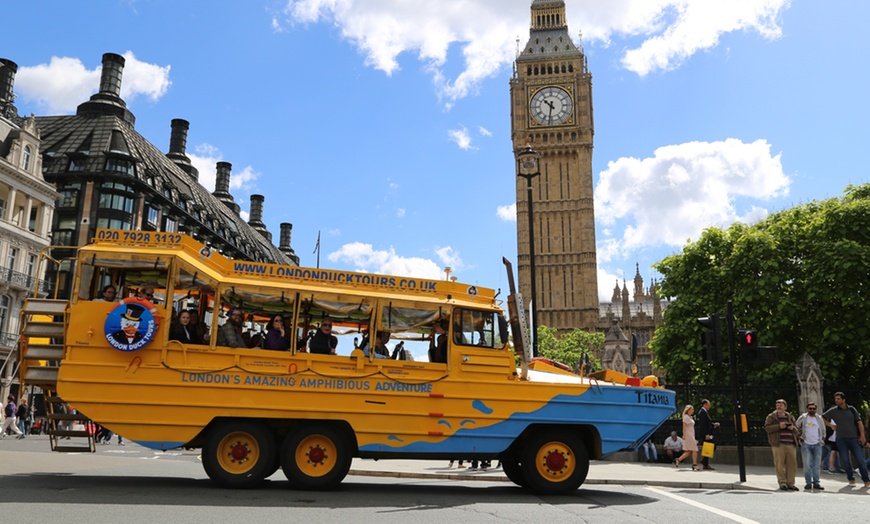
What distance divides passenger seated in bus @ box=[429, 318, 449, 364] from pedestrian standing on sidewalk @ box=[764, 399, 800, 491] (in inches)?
270

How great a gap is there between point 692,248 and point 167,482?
71.7 feet

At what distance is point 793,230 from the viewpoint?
25.6 meters

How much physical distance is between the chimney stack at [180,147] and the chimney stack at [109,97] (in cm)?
1359

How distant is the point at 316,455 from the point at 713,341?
344 inches

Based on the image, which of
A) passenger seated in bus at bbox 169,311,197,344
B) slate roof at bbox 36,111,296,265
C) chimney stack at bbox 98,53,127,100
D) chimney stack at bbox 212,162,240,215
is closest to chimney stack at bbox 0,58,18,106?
slate roof at bbox 36,111,296,265

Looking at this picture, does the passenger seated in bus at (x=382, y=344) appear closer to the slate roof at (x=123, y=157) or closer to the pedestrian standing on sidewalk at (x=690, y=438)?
the pedestrian standing on sidewalk at (x=690, y=438)

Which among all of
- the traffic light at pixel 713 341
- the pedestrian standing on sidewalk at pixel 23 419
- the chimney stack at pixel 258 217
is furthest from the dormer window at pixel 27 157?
the chimney stack at pixel 258 217

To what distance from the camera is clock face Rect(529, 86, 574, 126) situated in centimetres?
9381

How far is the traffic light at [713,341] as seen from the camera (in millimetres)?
14453

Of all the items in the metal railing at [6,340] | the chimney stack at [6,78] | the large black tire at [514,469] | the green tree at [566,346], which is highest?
the chimney stack at [6,78]

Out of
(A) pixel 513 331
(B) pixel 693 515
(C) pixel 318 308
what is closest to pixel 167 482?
(C) pixel 318 308

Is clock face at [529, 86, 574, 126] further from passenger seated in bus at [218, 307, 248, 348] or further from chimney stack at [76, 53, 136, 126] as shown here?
passenger seated in bus at [218, 307, 248, 348]

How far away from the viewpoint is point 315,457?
10.1 m

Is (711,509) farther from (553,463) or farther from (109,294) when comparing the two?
(109,294)
